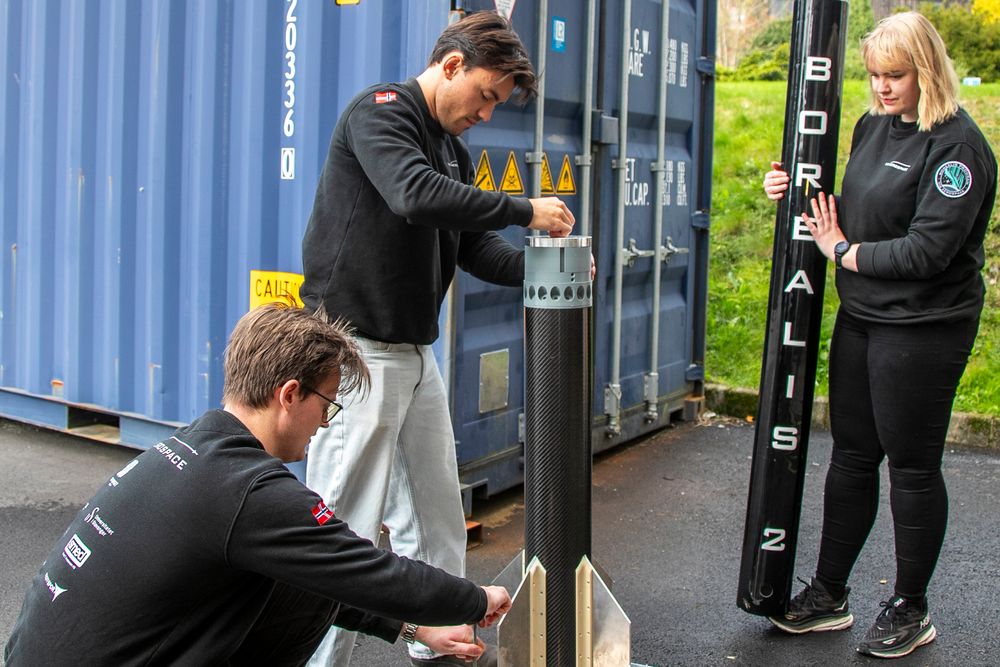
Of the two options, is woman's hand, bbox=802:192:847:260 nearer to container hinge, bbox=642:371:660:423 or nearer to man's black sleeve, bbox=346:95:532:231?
man's black sleeve, bbox=346:95:532:231

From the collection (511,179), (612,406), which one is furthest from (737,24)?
(511,179)

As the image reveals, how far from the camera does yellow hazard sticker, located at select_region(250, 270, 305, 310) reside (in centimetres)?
500

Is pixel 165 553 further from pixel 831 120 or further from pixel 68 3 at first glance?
pixel 68 3

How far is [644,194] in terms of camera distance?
6078mm

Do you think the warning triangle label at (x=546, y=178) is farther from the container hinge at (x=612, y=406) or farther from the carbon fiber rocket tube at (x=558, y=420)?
the carbon fiber rocket tube at (x=558, y=420)

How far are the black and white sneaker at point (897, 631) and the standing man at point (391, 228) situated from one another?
163 cm

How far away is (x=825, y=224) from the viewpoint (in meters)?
3.51

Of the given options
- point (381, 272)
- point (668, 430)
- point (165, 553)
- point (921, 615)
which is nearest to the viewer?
point (165, 553)

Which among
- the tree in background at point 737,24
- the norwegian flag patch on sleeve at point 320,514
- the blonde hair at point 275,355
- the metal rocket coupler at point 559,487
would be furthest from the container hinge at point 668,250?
the tree in background at point 737,24

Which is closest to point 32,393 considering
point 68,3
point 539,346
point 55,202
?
point 55,202

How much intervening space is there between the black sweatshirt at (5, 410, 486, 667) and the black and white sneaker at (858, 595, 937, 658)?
7.07 feet

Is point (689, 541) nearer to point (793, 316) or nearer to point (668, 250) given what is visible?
point (793, 316)

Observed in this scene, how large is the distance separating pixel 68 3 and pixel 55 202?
1.01 meters

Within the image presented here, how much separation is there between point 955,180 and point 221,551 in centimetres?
237
